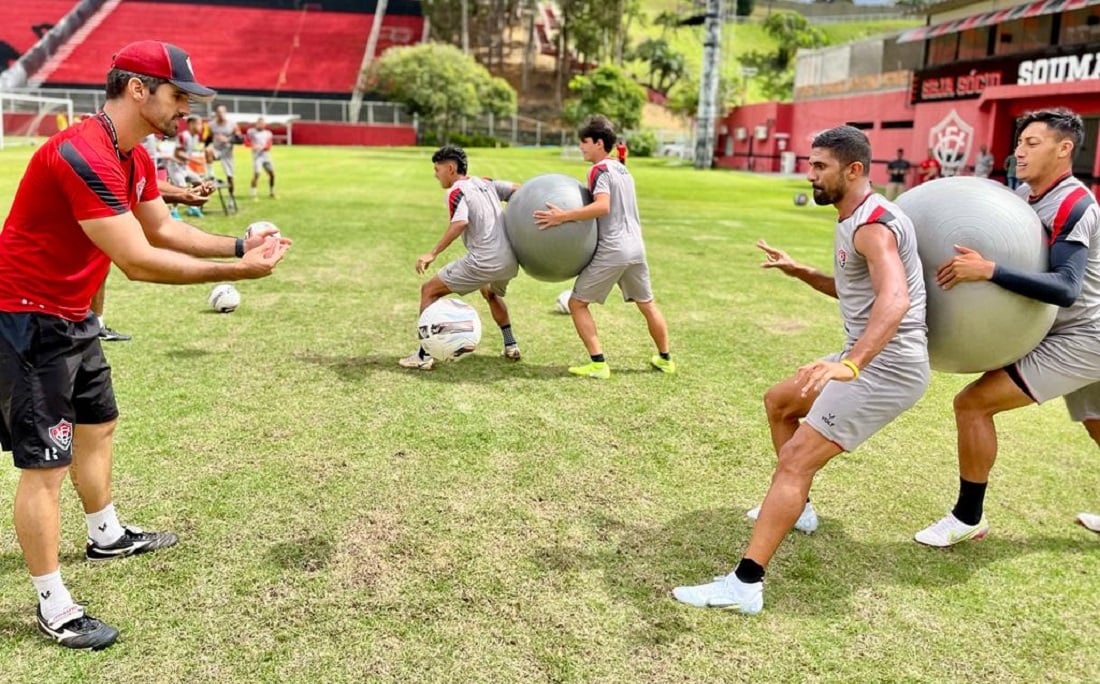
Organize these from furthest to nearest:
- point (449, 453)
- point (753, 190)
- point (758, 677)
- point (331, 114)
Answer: point (331, 114) → point (753, 190) → point (449, 453) → point (758, 677)

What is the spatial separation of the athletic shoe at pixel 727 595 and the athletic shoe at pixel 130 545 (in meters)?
2.72

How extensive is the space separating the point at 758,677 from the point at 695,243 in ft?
48.9

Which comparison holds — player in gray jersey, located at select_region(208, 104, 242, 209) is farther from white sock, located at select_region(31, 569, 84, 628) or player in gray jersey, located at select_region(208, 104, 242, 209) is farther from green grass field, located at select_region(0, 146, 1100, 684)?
white sock, located at select_region(31, 569, 84, 628)

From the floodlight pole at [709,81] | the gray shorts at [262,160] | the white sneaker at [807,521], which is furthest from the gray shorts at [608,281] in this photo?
the floodlight pole at [709,81]

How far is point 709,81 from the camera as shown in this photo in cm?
5125

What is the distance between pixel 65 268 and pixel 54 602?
146cm

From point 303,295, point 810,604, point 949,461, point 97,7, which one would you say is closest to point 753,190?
point 303,295

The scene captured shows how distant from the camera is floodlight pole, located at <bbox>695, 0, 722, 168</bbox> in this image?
1941 inches

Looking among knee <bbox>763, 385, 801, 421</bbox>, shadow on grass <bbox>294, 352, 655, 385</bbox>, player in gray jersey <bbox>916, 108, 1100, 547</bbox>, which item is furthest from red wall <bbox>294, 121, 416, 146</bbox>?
player in gray jersey <bbox>916, 108, 1100, 547</bbox>

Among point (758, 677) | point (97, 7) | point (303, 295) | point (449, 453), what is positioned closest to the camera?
point (758, 677)

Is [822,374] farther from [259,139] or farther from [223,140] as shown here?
[259,139]

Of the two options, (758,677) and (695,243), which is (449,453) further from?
(695,243)

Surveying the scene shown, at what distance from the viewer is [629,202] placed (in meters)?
7.88

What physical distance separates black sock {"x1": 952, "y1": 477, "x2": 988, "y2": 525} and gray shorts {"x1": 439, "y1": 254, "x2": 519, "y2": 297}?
4414mm
